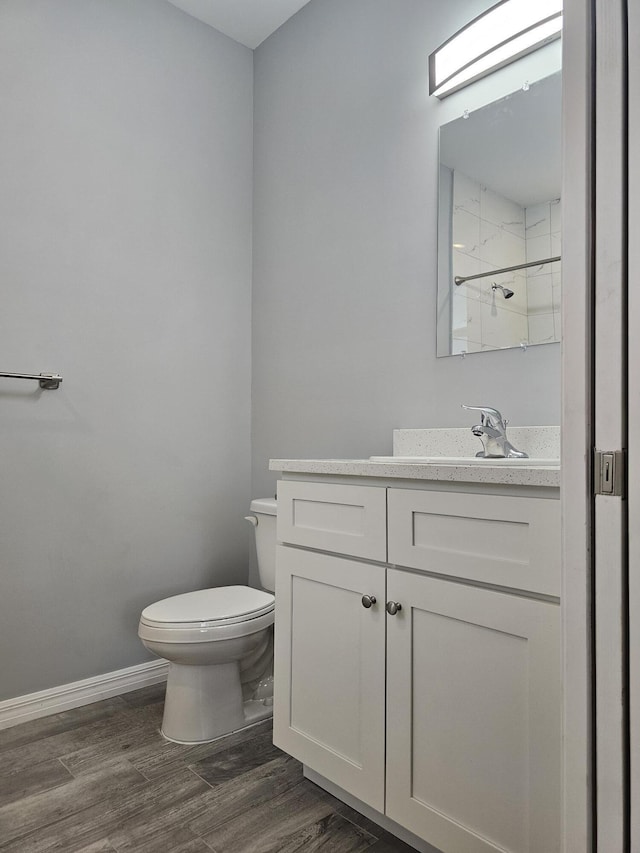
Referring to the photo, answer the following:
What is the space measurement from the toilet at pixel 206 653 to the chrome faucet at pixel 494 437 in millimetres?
886

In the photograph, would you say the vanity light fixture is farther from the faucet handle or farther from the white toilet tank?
the white toilet tank

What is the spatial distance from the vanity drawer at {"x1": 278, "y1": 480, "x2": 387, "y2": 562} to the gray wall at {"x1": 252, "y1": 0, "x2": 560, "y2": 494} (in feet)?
1.83

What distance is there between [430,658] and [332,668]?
31cm

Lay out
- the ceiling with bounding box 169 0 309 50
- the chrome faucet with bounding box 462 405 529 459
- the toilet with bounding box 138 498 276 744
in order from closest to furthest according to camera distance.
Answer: the chrome faucet with bounding box 462 405 529 459 → the toilet with bounding box 138 498 276 744 → the ceiling with bounding box 169 0 309 50

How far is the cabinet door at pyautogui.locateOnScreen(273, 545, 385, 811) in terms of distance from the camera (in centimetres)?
133

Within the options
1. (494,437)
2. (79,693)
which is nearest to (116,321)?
(79,693)

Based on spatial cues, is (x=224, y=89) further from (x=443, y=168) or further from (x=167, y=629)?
(x=167, y=629)

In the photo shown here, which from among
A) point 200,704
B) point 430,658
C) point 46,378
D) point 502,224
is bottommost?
point 200,704

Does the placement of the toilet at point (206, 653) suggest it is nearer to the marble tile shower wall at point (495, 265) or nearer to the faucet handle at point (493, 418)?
the faucet handle at point (493, 418)

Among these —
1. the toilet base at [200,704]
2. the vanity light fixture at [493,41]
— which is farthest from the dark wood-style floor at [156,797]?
the vanity light fixture at [493,41]

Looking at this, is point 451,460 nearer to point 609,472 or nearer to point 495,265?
point 495,265

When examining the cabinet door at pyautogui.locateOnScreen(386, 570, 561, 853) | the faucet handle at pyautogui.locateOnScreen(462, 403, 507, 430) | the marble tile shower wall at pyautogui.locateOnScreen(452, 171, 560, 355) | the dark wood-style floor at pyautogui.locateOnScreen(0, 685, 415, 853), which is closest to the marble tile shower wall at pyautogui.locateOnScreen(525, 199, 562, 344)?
the marble tile shower wall at pyautogui.locateOnScreen(452, 171, 560, 355)

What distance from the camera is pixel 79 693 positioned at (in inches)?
82.8

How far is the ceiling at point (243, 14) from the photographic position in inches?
95.3
